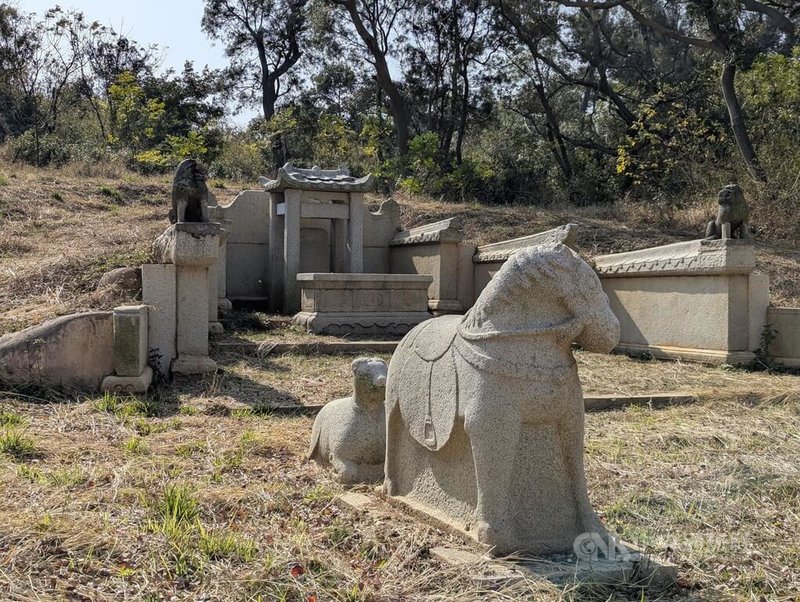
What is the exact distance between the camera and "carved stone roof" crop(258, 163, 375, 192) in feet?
41.0

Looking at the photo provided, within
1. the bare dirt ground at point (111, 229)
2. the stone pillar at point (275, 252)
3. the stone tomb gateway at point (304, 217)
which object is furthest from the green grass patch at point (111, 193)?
the stone pillar at point (275, 252)

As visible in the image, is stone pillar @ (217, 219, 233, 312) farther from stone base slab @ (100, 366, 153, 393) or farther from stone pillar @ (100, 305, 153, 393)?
stone base slab @ (100, 366, 153, 393)

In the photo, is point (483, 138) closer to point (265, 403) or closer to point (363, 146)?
point (363, 146)

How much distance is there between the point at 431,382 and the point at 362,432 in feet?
3.37

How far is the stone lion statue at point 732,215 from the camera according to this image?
9305 mm

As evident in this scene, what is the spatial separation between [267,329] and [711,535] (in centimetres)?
785

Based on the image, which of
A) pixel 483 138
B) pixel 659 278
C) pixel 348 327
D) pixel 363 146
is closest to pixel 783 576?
pixel 659 278

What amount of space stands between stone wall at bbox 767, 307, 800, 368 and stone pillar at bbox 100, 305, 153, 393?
704cm

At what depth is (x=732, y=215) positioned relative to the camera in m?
9.32

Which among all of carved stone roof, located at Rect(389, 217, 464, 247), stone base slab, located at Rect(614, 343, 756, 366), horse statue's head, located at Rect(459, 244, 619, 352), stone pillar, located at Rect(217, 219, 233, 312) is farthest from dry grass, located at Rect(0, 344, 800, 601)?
carved stone roof, located at Rect(389, 217, 464, 247)

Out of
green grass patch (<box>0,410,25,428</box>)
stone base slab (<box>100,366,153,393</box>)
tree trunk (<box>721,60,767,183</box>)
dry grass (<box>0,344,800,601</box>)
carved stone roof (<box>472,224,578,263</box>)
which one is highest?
tree trunk (<box>721,60,767,183</box>)

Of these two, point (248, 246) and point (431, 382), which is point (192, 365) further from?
point (248, 246)

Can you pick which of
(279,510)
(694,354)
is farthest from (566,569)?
(694,354)

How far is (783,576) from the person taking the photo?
3299 millimetres
